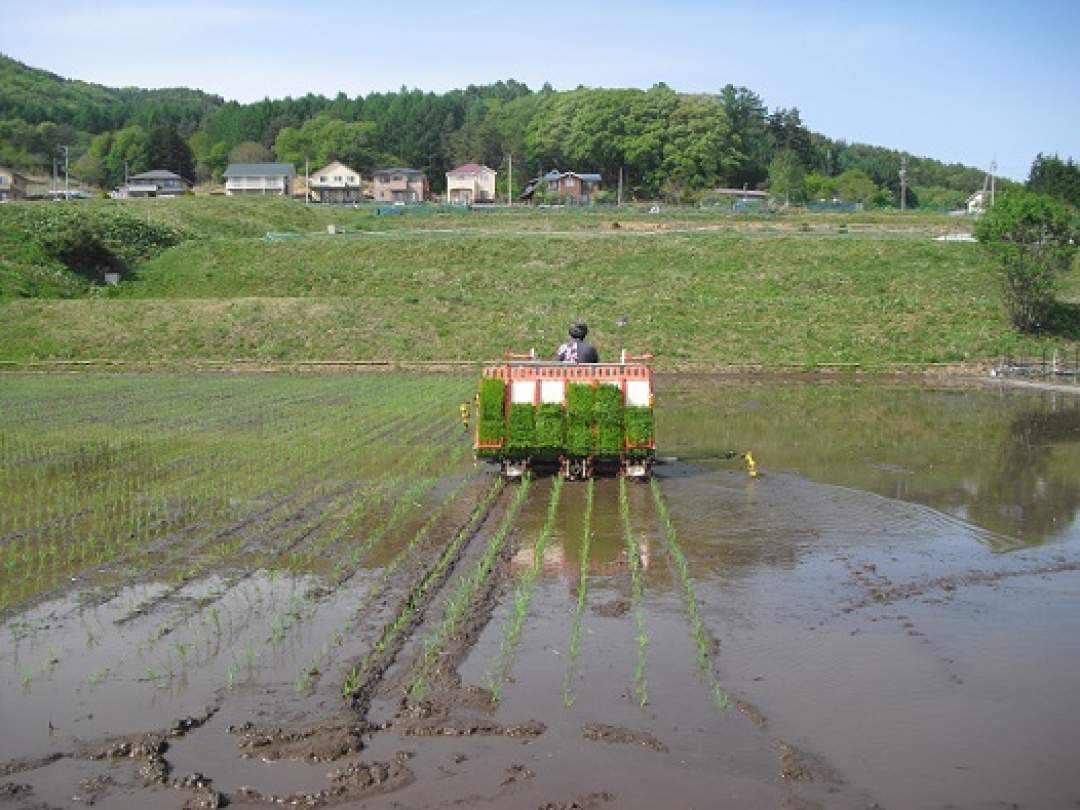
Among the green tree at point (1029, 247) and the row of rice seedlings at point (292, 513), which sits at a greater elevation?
the green tree at point (1029, 247)

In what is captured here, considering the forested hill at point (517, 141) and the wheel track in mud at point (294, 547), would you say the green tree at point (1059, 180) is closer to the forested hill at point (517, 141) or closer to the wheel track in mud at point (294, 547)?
the forested hill at point (517, 141)

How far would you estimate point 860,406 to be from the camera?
25.1 metres

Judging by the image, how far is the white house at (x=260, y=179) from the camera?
10431 cm

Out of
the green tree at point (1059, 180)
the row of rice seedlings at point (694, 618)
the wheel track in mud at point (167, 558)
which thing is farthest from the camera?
the green tree at point (1059, 180)

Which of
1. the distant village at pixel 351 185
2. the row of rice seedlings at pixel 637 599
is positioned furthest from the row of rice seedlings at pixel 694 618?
the distant village at pixel 351 185

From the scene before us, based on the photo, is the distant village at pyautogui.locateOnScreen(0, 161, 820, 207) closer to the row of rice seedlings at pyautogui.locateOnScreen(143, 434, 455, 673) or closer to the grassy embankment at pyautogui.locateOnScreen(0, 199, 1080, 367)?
the grassy embankment at pyautogui.locateOnScreen(0, 199, 1080, 367)

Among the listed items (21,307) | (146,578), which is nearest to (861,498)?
(146,578)

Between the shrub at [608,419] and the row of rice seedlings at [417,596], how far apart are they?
203 centimetres

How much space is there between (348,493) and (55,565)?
4.29 m

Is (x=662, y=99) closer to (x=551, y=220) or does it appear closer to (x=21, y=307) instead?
(x=551, y=220)

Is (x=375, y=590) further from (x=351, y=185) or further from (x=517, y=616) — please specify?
(x=351, y=185)

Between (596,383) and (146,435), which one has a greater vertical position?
(596,383)

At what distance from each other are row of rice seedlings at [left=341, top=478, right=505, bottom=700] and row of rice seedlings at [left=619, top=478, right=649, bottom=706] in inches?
67.9

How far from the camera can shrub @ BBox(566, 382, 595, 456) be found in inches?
570
